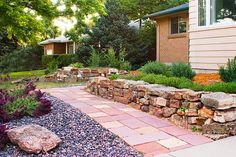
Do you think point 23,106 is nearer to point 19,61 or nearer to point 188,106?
point 188,106

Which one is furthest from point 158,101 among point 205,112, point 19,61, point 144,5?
point 19,61

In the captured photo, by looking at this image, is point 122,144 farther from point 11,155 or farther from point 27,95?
point 27,95

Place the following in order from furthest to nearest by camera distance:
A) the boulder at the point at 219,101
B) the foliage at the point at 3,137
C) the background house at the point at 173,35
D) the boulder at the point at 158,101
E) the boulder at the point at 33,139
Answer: the background house at the point at 173,35
the boulder at the point at 158,101
the boulder at the point at 219,101
the foliage at the point at 3,137
the boulder at the point at 33,139

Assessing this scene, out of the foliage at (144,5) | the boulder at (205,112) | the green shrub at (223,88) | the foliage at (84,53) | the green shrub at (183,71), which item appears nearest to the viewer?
the boulder at (205,112)

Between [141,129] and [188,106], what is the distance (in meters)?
0.85

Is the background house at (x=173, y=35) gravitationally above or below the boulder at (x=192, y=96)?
above

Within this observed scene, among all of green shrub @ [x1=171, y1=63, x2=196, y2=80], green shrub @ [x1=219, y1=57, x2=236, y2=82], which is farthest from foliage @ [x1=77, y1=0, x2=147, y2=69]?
green shrub @ [x1=219, y1=57, x2=236, y2=82]

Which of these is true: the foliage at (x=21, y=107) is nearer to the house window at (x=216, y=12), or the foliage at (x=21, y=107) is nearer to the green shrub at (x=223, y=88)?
the green shrub at (x=223, y=88)

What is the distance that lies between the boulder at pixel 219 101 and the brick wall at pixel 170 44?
9121mm

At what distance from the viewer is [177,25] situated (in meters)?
14.2

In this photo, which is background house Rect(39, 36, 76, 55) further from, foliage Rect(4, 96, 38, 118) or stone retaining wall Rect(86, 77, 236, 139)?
foliage Rect(4, 96, 38, 118)

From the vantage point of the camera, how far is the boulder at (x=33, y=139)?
3616 millimetres

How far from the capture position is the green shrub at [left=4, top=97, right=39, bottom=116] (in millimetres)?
4758

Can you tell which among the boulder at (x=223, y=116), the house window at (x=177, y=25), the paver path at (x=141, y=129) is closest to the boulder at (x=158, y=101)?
the paver path at (x=141, y=129)
